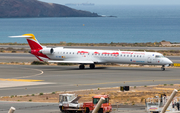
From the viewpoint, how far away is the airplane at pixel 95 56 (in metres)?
52.4

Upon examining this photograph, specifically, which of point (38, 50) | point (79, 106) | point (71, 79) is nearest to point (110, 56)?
point (71, 79)

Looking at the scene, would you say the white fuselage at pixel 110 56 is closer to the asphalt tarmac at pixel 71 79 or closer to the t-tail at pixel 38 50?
the t-tail at pixel 38 50

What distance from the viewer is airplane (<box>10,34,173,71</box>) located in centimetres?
5241

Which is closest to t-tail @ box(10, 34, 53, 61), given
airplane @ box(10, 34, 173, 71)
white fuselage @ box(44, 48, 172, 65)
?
airplane @ box(10, 34, 173, 71)

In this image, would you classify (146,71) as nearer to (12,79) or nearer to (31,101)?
(12,79)

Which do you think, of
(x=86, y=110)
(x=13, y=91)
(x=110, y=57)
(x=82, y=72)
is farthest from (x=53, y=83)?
(x=86, y=110)

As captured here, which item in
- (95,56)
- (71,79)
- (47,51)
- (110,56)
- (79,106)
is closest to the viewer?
(79,106)

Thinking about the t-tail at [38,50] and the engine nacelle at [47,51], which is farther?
the t-tail at [38,50]

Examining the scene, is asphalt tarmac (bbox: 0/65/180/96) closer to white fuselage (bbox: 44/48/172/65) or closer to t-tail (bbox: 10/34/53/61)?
white fuselage (bbox: 44/48/172/65)

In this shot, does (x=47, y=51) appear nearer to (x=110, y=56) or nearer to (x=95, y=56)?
(x=95, y=56)

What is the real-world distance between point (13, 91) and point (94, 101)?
14.4 meters

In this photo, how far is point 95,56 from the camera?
183 ft

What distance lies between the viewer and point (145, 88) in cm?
3703

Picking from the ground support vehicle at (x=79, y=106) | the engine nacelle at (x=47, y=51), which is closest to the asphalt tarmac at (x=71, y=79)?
the engine nacelle at (x=47, y=51)
